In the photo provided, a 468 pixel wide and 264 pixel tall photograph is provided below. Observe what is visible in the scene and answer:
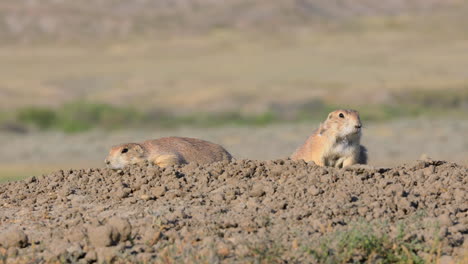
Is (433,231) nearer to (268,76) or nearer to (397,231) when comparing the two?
(397,231)

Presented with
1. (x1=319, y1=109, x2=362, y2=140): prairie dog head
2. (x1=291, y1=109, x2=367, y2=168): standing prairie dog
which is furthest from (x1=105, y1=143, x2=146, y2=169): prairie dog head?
(x1=319, y1=109, x2=362, y2=140): prairie dog head

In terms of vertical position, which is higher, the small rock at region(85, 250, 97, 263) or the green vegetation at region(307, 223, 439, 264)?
the green vegetation at region(307, 223, 439, 264)

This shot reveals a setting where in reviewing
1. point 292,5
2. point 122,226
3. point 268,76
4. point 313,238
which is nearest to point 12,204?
point 122,226

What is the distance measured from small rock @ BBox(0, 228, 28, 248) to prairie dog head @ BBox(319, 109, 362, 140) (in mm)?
3867

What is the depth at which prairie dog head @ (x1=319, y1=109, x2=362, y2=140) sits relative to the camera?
1002cm

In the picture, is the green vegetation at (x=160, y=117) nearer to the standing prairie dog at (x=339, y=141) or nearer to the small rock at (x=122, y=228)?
the standing prairie dog at (x=339, y=141)

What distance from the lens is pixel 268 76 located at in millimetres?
73938

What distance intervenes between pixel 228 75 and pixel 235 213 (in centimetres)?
6949

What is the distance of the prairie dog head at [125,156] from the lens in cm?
1058

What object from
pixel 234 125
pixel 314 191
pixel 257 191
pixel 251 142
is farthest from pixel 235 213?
pixel 234 125

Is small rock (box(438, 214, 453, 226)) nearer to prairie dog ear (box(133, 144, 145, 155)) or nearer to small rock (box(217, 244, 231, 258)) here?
small rock (box(217, 244, 231, 258))

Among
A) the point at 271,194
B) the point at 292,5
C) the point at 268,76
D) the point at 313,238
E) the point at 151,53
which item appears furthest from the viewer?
the point at 292,5

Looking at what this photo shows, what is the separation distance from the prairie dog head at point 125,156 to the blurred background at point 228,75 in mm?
10942

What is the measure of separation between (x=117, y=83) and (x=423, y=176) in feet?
223
